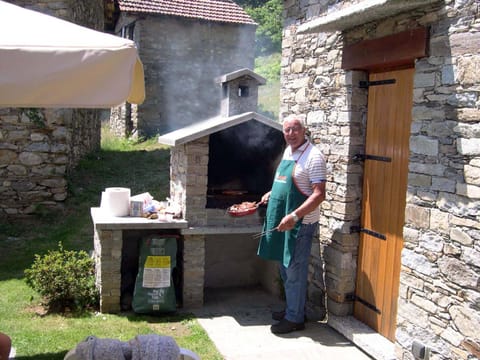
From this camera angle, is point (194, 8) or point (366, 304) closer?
point (366, 304)

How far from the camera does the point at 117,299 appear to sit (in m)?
5.58

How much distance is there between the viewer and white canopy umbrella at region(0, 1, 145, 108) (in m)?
2.62

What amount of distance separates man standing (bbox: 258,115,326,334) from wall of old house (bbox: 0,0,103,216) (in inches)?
198

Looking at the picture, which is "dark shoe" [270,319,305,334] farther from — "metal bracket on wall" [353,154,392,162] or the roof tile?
the roof tile

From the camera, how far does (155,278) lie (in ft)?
18.0

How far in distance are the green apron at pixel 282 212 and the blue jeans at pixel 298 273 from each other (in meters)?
0.08

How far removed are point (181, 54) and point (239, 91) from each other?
999 cm

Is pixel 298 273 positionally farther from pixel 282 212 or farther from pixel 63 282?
pixel 63 282

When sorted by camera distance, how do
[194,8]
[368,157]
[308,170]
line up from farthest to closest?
[194,8] < [368,157] < [308,170]

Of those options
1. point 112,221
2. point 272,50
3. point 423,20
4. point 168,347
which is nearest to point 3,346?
point 168,347

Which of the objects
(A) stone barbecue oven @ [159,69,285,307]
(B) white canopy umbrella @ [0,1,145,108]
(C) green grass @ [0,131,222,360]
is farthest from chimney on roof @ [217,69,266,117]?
(B) white canopy umbrella @ [0,1,145,108]

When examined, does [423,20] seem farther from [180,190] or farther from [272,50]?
[272,50]

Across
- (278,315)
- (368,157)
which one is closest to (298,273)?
(278,315)

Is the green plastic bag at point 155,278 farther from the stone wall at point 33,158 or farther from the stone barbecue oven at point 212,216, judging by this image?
the stone wall at point 33,158
